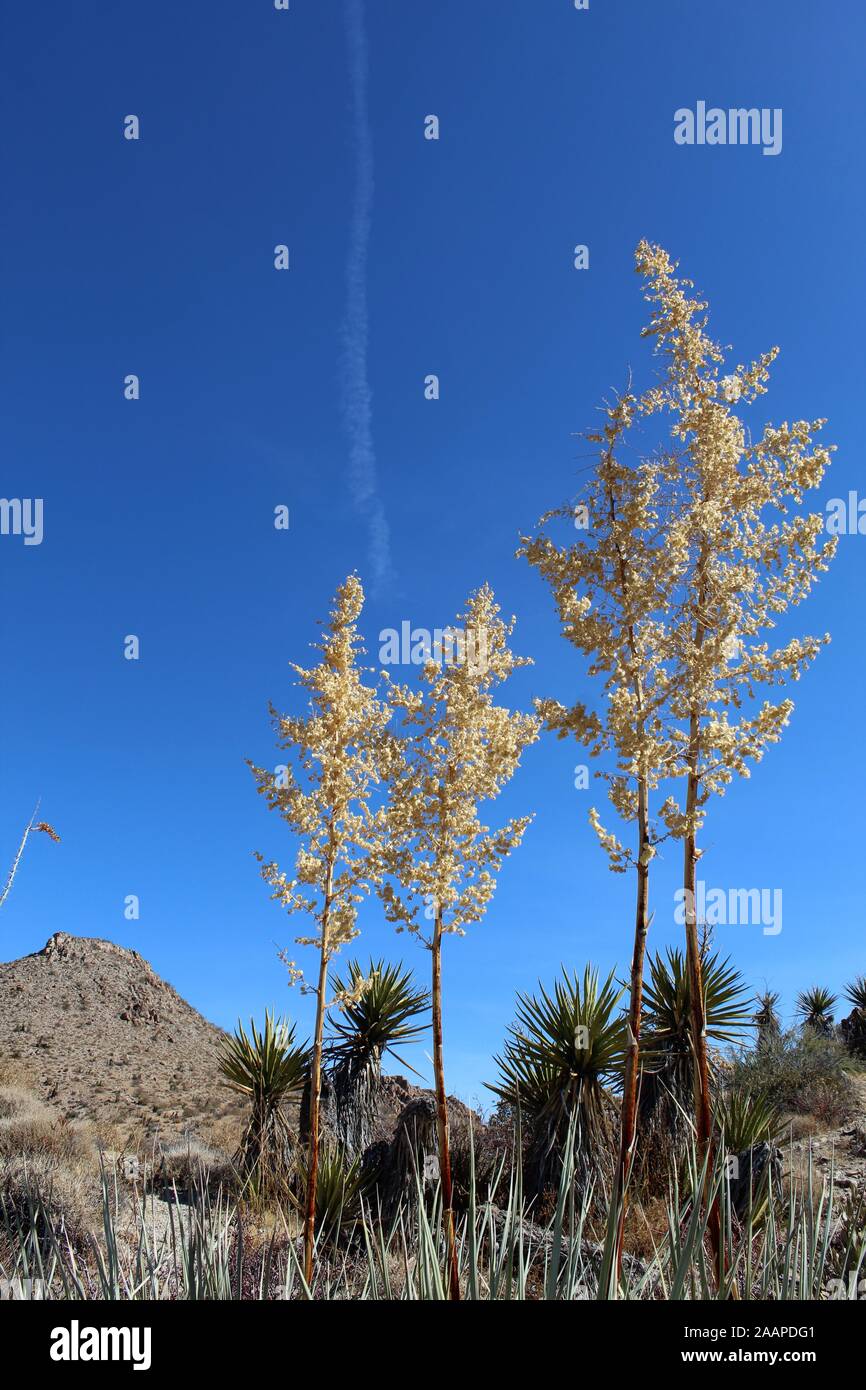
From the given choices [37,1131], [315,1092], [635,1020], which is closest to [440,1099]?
[315,1092]

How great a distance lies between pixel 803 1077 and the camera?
46.9 feet

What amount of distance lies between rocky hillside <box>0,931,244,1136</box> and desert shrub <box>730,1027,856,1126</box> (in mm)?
9773

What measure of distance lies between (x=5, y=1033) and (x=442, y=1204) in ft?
71.5

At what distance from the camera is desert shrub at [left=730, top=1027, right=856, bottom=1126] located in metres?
13.3

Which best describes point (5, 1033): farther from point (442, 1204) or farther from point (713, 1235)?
point (713, 1235)

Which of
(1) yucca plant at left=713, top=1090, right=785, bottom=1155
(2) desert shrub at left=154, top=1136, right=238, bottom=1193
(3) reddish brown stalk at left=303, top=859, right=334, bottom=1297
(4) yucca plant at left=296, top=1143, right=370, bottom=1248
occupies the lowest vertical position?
(2) desert shrub at left=154, top=1136, right=238, bottom=1193

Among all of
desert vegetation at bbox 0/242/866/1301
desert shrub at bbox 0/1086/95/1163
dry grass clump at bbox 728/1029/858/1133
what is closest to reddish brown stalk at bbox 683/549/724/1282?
desert vegetation at bbox 0/242/866/1301

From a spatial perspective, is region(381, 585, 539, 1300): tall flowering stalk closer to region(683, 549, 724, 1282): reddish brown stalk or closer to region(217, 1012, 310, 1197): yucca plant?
region(683, 549, 724, 1282): reddish brown stalk

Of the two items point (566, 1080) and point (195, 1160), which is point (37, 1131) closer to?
point (195, 1160)

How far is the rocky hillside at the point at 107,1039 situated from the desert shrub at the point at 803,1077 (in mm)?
9773

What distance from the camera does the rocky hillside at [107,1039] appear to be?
1802cm

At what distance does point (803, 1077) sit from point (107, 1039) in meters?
17.5

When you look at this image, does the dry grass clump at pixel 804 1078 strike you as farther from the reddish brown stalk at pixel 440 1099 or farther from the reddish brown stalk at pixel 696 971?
the reddish brown stalk at pixel 696 971
